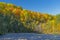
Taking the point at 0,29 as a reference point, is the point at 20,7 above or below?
above

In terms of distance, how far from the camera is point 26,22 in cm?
8850

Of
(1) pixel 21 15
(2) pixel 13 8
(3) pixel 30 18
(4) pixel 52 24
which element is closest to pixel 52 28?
(4) pixel 52 24

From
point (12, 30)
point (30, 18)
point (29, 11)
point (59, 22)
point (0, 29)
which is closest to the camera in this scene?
point (0, 29)

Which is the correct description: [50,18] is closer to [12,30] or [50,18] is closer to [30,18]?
[30,18]

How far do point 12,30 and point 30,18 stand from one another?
20.2 meters

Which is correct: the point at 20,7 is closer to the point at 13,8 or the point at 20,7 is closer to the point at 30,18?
the point at 13,8

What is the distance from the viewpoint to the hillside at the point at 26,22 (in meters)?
74.6

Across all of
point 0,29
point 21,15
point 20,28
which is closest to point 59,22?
point 20,28

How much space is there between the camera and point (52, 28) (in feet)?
287

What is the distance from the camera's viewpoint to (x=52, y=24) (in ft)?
290

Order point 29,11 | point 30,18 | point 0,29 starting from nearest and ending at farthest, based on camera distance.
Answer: point 0,29 → point 30,18 → point 29,11

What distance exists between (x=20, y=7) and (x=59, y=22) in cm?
3325

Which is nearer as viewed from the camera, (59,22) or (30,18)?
(59,22)

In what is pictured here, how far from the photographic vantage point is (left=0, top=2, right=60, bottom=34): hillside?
245 ft
